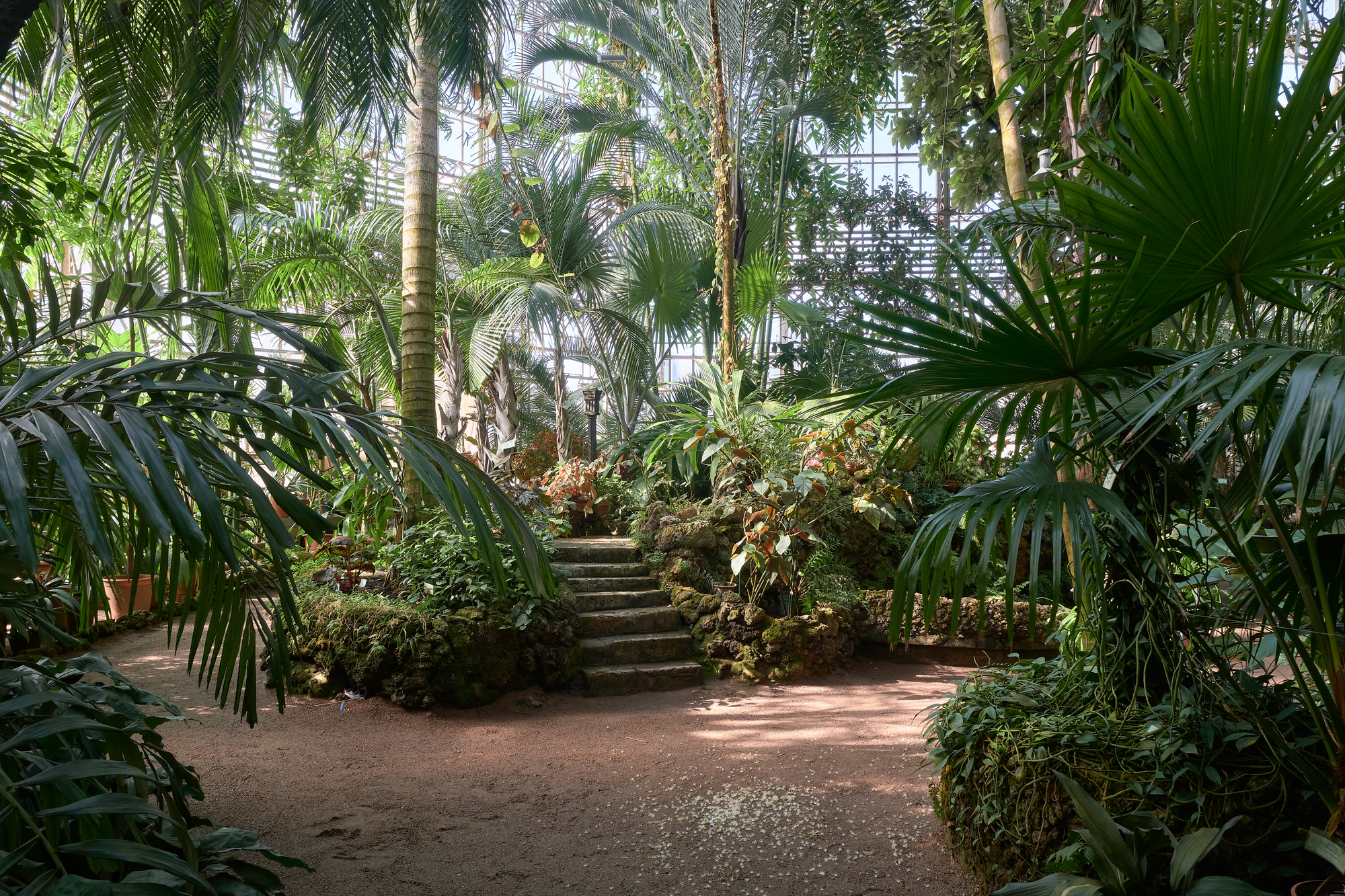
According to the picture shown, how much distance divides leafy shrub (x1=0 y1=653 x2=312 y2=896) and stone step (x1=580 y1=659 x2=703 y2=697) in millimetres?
3006

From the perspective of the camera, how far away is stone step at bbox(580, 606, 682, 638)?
19.0 ft

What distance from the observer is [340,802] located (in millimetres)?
3354

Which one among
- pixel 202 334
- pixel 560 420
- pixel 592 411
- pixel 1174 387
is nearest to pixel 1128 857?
pixel 1174 387

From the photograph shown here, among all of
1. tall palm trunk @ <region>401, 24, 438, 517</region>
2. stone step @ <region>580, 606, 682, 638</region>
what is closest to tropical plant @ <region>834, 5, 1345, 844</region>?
stone step @ <region>580, 606, 682, 638</region>

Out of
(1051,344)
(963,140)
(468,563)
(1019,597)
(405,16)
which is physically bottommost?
(1019,597)

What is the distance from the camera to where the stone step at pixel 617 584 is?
20.7 ft

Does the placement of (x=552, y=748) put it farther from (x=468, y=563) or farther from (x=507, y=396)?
(x=507, y=396)

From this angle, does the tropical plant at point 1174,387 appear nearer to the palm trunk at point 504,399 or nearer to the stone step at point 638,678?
the stone step at point 638,678

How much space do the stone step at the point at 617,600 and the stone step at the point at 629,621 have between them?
5 centimetres

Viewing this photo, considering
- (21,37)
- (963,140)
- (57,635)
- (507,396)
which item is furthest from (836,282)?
(57,635)

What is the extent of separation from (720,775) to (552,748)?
1.00 metres

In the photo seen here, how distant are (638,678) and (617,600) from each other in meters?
0.93

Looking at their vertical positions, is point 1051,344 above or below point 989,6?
below

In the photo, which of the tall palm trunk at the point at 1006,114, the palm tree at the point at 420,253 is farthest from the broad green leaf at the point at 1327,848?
the palm tree at the point at 420,253
